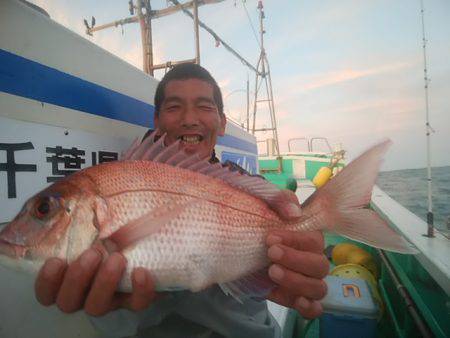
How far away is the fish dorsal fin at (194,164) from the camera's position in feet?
3.80

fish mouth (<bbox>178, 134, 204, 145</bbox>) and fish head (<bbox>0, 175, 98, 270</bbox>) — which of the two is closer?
fish head (<bbox>0, 175, 98, 270</bbox>)

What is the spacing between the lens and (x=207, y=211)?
111cm

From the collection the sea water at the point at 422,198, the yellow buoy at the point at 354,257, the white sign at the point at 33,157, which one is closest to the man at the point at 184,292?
the white sign at the point at 33,157

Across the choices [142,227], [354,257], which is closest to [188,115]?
[142,227]

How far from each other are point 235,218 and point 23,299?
1.01 m

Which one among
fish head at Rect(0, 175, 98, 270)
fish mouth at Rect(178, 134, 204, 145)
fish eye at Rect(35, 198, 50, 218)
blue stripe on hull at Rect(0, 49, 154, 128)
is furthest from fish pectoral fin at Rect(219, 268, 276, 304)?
blue stripe on hull at Rect(0, 49, 154, 128)

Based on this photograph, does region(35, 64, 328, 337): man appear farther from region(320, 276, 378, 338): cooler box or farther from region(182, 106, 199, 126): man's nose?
region(320, 276, 378, 338): cooler box

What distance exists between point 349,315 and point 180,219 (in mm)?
2037

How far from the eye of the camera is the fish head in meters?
0.88

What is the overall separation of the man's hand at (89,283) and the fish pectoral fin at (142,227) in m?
0.05

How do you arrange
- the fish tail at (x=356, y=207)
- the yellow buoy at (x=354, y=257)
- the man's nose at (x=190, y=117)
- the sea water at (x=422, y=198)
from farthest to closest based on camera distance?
1. the sea water at (x=422, y=198)
2. the yellow buoy at (x=354, y=257)
3. the man's nose at (x=190, y=117)
4. the fish tail at (x=356, y=207)

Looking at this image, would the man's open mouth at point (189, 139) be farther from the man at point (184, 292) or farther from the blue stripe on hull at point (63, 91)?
the blue stripe on hull at point (63, 91)

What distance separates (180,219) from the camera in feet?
3.44

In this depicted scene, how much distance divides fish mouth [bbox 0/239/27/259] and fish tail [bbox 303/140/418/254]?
1.09 m
